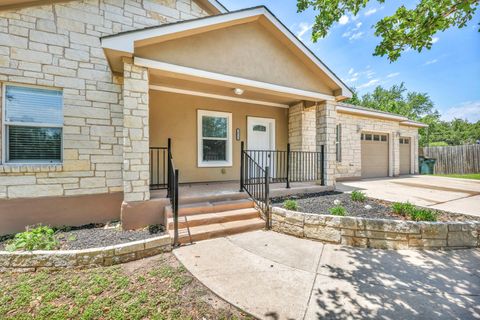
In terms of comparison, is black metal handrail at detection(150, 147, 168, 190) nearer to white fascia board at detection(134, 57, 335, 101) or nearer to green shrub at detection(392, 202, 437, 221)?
white fascia board at detection(134, 57, 335, 101)

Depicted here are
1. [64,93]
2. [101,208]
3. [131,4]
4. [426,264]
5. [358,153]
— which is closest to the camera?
[426,264]

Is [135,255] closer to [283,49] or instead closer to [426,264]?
[426,264]

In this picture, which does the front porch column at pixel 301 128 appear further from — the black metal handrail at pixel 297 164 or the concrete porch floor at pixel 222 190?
the concrete porch floor at pixel 222 190

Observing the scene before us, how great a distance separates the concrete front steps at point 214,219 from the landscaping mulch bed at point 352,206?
2.49 feet

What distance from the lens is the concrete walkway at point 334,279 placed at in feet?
6.91

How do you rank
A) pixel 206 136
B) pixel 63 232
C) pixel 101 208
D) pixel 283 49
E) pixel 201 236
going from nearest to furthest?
pixel 201 236 < pixel 63 232 < pixel 101 208 < pixel 283 49 < pixel 206 136

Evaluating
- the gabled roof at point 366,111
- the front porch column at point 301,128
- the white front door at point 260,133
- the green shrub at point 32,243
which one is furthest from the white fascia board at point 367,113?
the green shrub at point 32,243

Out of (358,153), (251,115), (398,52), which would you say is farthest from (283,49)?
(358,153)

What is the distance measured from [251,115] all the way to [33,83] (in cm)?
548

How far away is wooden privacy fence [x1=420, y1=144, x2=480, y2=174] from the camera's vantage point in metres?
13.2

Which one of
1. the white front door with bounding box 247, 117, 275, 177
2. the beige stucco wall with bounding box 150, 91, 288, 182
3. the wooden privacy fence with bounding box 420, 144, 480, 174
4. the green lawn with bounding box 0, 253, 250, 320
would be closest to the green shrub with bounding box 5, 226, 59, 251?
the green lawn with bounding box 0, 253, 250, 320

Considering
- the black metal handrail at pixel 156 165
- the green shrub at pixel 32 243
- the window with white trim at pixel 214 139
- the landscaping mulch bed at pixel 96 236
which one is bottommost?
the landscaping mulch bed at pixel 96 236

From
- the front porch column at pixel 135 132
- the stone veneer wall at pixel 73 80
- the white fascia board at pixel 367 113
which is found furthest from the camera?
the white fascia board at pixel 367 113

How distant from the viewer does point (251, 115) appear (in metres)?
7.21
